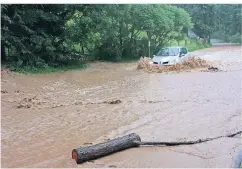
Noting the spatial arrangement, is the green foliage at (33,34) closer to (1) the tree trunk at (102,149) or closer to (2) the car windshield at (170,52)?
(2) the car windshield at (170,52)

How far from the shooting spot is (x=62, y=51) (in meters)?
22.3

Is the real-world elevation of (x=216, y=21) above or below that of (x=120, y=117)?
above

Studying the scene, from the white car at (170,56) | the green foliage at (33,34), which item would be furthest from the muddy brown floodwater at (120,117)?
the white car at (170,56)

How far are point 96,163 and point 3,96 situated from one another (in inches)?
307

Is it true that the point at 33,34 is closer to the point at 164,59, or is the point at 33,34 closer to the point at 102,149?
the point at 164,59

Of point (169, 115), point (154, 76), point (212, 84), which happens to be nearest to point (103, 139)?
point (169, 115)

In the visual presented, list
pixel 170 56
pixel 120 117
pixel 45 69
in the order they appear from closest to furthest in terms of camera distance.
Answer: pixel 120 117, pixel 45 69, pixel 170 56

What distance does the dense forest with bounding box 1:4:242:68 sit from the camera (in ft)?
66.2

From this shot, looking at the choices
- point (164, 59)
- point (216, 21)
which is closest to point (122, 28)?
point (164, 59)

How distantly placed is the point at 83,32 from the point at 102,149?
A: 17248 mm

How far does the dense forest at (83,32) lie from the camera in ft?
66.2

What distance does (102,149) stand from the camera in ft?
21.5

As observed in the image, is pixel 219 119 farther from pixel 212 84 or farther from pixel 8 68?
pixel 8 68

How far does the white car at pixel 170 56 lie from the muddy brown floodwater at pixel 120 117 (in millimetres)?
3261
